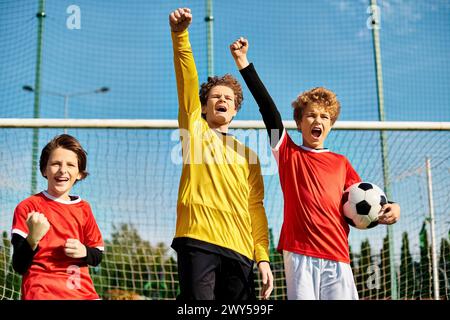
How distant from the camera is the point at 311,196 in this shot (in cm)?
262

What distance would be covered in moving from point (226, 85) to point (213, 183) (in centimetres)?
53

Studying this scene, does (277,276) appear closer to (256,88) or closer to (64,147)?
(256,88)

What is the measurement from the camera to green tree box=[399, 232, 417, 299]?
5.73m

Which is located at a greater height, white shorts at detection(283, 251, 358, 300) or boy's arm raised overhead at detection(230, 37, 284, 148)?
boy's arm raised overhead at detection(230, 37, 284, 148)

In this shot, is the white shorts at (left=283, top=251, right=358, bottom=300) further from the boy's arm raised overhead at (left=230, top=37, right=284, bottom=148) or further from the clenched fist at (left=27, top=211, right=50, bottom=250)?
the clenched fist at (left=27, top=211, right=50, bottom=250)

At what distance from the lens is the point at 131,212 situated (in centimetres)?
515

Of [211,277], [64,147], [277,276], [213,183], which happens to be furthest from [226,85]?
[277,276]

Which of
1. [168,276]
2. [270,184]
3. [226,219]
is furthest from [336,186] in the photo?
[168,276]

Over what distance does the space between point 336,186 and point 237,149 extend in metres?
0.51

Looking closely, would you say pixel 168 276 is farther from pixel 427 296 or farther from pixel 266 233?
pixel 266 233

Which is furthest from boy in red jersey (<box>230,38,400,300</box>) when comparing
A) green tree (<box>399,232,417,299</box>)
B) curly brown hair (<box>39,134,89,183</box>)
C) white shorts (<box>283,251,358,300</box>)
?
green tree (<box>399,232,417,299</box>)

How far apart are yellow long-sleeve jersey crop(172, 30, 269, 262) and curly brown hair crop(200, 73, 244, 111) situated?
0.59ft

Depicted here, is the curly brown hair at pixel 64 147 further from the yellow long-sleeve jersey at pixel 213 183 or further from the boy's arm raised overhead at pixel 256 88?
the boy's arm raised overhead at pixel 256 88

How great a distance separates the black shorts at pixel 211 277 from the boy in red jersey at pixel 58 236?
1.46 feet
